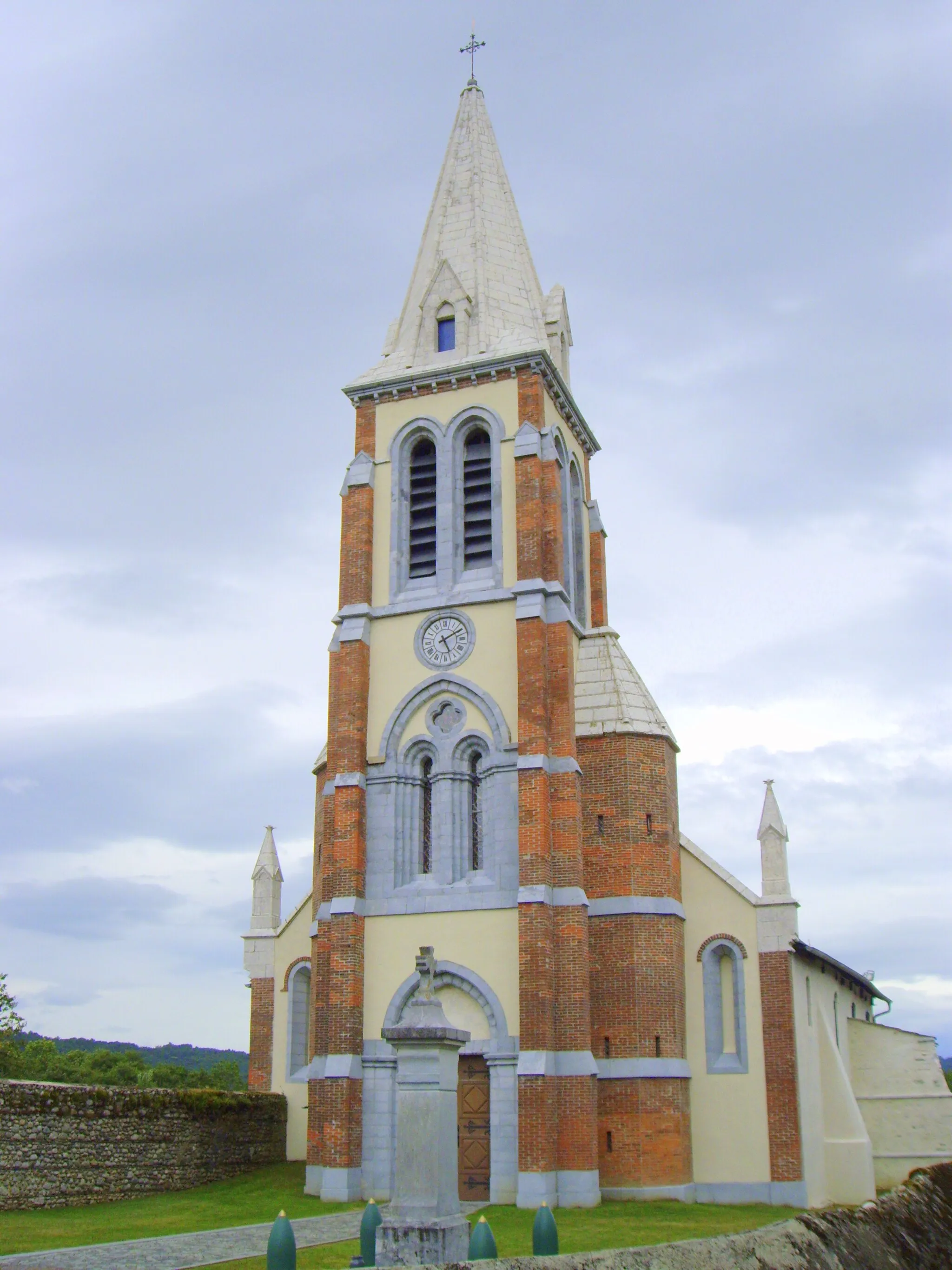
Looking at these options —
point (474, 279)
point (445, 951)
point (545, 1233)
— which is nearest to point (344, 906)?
point (445, 951)

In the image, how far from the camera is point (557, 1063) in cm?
2462

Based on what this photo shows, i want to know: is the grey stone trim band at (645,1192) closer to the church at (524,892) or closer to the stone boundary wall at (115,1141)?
the church at (524,892)

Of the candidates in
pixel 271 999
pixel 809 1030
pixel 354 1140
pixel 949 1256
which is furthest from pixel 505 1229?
pixel 949 1256

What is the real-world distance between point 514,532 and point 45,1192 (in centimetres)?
1682

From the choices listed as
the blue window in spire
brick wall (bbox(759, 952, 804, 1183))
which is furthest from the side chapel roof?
the blue window in spire

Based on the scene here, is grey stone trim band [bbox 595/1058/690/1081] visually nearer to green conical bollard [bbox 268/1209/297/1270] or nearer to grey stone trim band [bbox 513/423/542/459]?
Result: green conical bollard [bbox 268/1209/297/1270]

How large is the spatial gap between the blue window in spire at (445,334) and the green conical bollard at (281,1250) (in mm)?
22714

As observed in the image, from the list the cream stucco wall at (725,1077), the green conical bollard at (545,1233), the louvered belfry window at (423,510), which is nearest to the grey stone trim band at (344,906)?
the cream stucco wall at (725,1077)

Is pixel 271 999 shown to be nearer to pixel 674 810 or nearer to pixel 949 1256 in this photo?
pixel 674 810

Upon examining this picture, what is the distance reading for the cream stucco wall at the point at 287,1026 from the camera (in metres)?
31.1

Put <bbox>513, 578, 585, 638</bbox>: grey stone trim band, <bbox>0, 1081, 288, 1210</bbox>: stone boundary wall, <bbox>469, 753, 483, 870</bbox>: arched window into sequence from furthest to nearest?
<bbox>513, 578, 585, 638</bbox>: grey stone trim band < <bbox>469, 753, 483, 870</bbox>: arched window < <bbox>0, 1081, 288, 1210</bbox>: stone boundary wall

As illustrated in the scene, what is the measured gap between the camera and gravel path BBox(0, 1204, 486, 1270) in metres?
16.2

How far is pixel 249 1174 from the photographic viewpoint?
28297mm

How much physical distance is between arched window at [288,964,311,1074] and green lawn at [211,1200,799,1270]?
1017 cm
